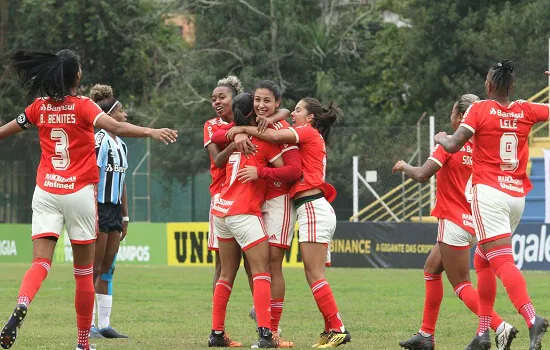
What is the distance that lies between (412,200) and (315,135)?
1756 centimetres

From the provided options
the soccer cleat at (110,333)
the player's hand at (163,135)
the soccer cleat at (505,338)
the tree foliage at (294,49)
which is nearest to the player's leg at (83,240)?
the player's hand at (163,135)

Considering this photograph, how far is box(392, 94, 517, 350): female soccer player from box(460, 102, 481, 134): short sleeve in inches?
25.9

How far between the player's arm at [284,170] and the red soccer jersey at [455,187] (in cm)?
109

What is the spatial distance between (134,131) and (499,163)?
2.70 metres

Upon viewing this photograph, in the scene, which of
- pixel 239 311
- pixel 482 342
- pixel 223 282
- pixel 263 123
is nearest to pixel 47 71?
pixel 263 123

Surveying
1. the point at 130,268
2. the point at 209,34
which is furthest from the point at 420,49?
the point at 130,268

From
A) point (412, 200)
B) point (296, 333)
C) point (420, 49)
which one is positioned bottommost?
point (296, 333)

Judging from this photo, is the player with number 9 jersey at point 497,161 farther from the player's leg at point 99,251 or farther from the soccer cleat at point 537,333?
the player's leg at point 99,251

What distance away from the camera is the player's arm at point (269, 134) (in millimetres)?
10000

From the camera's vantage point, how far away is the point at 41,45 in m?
42.9

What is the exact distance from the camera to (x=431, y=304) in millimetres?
10227

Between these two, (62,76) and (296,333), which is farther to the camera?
(296,333)

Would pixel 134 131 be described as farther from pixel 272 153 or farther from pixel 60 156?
pixel 272 153

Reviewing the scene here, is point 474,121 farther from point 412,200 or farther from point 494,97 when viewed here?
point 412,200
